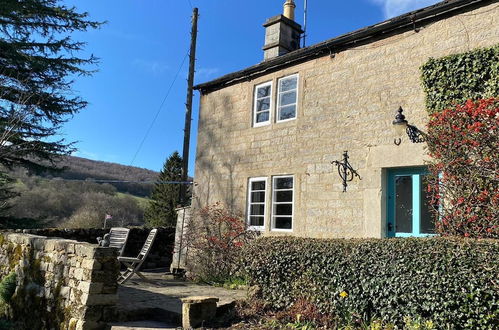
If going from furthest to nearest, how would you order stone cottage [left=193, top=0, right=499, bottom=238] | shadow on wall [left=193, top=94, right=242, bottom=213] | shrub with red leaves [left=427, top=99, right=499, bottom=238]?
1. shadow on wall [left=193, top=94, right=242, bottom=213]
2. stone cottage [left=193, top=0, right=499, bottom=238]
3. shrub with red leaves [left=427, top=99, right=499, bottom=238]

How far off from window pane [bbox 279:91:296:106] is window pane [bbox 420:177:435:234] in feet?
12.9

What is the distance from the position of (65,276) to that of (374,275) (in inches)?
171

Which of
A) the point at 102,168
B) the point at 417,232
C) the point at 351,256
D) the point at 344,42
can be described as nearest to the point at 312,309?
the point at 351,256

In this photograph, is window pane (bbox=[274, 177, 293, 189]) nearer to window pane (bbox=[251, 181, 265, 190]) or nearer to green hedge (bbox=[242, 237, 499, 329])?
window pane (bbox=[251, 181, 265, 190])

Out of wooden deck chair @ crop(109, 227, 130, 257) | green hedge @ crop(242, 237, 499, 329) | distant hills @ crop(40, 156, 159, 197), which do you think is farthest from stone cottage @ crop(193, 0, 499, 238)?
distant hills @ crop(40, 156, 159, 197)

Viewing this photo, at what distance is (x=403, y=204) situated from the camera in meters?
7.76

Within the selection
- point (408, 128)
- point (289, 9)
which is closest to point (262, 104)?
point (289, 9)

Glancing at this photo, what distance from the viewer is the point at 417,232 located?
291 inches

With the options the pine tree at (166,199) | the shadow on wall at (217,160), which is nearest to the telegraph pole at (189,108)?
the shadow on wall at (217,160)

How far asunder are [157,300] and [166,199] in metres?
23.4

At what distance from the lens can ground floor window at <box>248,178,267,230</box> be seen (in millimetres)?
10320

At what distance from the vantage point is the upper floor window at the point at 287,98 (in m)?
10.1

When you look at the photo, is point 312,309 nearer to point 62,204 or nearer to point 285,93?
point 285,93

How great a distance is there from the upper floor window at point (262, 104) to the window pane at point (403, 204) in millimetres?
3894
